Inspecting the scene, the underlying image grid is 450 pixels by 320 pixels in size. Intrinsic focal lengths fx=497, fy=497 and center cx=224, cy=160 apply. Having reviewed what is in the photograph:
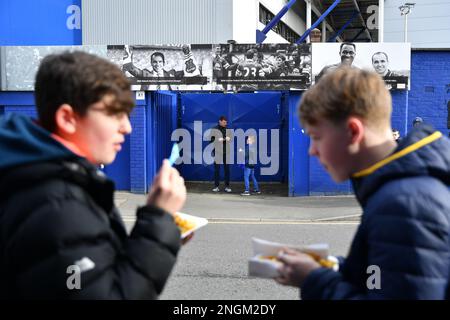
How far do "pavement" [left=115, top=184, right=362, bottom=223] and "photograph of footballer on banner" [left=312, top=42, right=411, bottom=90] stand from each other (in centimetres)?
313

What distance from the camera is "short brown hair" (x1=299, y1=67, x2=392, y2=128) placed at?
60.9 inches

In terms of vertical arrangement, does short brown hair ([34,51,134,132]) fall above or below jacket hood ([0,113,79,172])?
above

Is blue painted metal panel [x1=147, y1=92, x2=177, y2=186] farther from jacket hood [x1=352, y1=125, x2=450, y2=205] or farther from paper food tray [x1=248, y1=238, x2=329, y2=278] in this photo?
jacket hood [x1=352, y1=125, x2=450, y2=205]

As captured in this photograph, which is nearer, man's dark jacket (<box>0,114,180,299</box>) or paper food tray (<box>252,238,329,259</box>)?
man's dark jacket (<box>0,114,180,299</box>)

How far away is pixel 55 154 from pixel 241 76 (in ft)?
36.6

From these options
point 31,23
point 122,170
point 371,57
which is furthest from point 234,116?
point 31,23

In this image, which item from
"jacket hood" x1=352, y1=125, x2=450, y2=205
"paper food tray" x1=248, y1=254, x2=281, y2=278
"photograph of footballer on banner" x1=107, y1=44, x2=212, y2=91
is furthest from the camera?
"photograph of footballer on banner" x1=107, y1=44, x2=212, y2=91

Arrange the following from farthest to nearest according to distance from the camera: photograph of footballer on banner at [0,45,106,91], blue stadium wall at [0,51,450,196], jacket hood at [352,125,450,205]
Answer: photograph of footballer on banner at [0,45,106,91]
blue stadium wall at [0,51,450,196]
jacket hood at [352,125,450,205]

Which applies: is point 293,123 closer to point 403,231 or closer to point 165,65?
point 165,65

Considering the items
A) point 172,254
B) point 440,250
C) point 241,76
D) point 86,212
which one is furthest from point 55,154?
point 241,76

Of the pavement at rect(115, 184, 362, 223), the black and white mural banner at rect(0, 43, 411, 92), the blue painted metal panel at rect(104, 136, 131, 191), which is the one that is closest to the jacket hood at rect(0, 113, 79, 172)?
the pavement at rect(115, 184, 362, 223)

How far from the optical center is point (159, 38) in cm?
2241

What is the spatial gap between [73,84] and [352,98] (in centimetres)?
85

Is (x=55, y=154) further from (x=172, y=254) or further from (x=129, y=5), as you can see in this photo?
(x=129, y=5)
